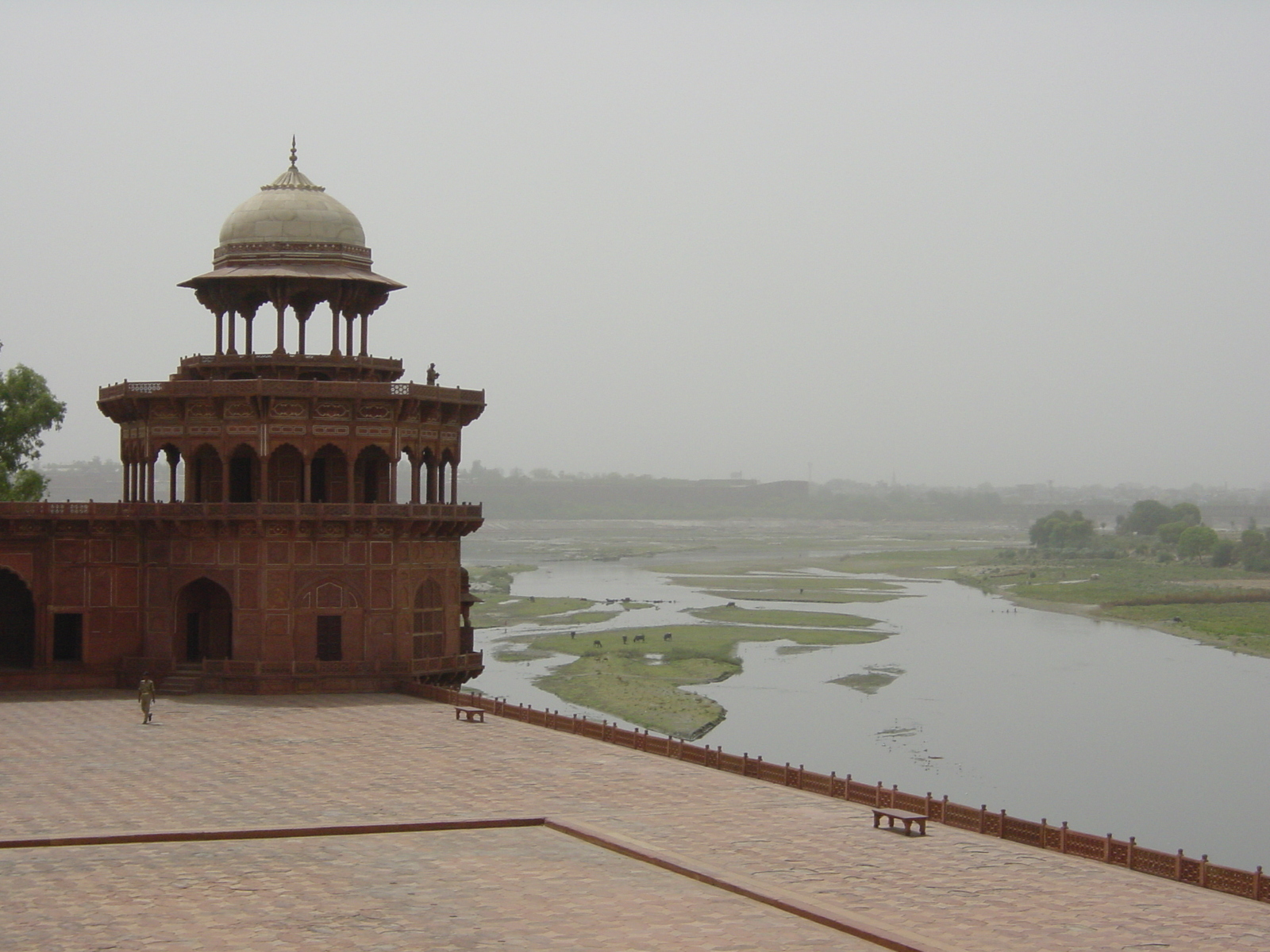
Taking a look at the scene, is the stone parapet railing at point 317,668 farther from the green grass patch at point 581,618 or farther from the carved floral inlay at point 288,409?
the green grass patch at point 581,618

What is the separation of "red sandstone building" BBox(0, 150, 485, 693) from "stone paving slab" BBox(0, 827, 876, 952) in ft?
53.0

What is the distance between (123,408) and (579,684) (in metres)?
30.3

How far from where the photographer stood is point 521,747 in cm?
3178

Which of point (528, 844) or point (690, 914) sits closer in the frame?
point (690, 914)

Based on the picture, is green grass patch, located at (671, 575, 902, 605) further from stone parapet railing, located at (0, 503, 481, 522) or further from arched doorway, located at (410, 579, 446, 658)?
stone parapet railing, located at (0, 503, 481, 522)

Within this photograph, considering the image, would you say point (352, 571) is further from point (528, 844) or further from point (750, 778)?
point (528, 844)

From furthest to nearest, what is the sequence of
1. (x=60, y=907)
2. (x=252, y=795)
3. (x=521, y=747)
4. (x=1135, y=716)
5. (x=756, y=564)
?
(x=756, y=564) < (x=1135, y=716) < (x=521, y=747) < (x=252, y=795) < (x=60, y=907)

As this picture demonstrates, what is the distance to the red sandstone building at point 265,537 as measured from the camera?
130 ft

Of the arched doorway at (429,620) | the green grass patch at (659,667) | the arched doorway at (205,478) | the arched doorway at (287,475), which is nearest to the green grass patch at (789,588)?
the green grass patch at (659,667)

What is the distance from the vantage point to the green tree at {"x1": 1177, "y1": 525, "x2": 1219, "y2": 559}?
494ft

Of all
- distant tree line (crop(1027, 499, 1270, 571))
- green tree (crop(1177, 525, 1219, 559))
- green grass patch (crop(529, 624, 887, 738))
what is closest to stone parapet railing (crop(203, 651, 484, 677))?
green grass patch (crop(529, 624, 887, 738))

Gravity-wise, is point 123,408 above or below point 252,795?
above

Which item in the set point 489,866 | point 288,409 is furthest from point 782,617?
point 489,866

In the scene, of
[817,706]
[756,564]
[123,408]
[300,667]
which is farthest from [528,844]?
[756,564]
